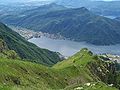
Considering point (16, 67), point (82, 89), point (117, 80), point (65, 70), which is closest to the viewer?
point (82, 89)

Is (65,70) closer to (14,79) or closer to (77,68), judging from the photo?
(77,68)

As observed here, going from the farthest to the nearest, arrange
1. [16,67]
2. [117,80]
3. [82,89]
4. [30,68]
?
[117,80], [30,68], [16,67], [82,89]

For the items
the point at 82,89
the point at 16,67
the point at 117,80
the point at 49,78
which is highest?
the point at 82,89

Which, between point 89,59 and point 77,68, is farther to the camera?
point 89,59

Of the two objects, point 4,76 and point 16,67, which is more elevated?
point 4,76

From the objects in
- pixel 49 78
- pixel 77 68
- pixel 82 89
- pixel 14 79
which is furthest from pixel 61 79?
pixel 82 89

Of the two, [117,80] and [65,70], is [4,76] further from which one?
[117,80]
